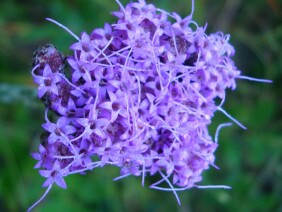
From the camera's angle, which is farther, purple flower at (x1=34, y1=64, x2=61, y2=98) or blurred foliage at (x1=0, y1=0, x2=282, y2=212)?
blurred foliage at (x1=0, y1=0, x2=282, y2=212)

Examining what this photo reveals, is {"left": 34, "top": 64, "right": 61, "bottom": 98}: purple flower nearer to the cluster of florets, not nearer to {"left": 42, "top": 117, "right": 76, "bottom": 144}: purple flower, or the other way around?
the cluster of florets

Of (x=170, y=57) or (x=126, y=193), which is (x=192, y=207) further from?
(x=170, y=57)

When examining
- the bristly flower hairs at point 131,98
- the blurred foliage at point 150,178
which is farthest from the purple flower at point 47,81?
the blurred foliage at point 150,178

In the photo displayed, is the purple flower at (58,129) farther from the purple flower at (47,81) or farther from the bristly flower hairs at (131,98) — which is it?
the purple flower at (47,81)

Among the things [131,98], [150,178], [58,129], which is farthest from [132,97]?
[150,178]

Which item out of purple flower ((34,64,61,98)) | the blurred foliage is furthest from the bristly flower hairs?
the blurred foliage

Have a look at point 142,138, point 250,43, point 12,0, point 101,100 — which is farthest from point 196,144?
point 12,0
